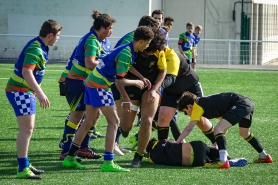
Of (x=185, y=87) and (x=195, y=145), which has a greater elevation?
(x=185, y=87)

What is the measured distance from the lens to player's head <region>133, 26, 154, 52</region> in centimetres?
668

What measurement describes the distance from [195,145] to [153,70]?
1081 millimetres

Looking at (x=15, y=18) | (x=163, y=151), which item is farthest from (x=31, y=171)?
(x=15, y=18)

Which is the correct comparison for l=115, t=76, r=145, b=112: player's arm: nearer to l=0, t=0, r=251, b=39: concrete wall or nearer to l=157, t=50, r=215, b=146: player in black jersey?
l=157, t=50, r=215, b=146: player in black jersey

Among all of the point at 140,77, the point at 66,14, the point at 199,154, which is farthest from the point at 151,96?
the point at 66,14

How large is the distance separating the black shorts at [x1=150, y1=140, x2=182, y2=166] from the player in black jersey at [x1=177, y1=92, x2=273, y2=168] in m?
0.17

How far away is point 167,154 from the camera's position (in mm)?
7406

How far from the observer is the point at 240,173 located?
6930mm

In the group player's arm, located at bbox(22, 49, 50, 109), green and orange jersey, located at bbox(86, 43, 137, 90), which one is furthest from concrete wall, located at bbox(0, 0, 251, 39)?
player's arm, located at bbox(22, 49, 50, 109)

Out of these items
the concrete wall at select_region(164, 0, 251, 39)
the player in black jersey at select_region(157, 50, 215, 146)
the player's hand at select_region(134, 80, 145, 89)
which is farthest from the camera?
the concrete wall at select_region(164, 0, 251, 39)

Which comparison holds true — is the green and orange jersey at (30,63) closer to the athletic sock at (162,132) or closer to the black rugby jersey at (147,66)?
the black rugby jersey at (147,66)

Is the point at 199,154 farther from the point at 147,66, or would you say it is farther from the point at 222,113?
the point at 147,66

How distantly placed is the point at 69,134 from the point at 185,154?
5.21 feet

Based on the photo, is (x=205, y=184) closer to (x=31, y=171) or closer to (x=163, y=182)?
(x=163, y=182)
